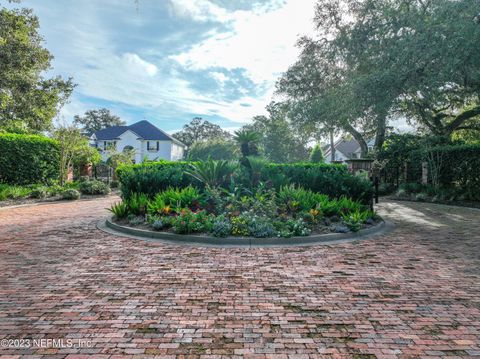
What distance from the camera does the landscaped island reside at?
23.2ft

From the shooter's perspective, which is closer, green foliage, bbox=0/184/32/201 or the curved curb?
the curved curb

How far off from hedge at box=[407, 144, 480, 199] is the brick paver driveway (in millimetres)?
9935

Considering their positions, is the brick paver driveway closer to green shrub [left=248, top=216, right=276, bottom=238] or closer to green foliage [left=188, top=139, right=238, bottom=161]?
green shrub [left=248, top=216, right=276, bottom=238]

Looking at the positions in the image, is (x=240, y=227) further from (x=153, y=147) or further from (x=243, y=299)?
(x=153, y=147)

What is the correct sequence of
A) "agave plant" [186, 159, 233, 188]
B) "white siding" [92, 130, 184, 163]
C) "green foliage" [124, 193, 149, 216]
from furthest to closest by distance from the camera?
"white siding" [92, 130, 184, 163]
"agave plant" [186, 159, 233, 188]
"green foliage" [124, 193, 149, 216]

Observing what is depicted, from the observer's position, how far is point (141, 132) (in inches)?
1921

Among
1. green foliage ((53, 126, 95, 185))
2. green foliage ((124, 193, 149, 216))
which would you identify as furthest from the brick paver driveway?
green foliage ((53, 126, 95, 185))

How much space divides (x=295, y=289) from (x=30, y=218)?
948 cm

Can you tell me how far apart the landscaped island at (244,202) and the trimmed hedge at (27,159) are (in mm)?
9692

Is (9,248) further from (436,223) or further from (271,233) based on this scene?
(436,223)

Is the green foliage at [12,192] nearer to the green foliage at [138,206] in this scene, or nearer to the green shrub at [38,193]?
the green shrub at [38,193]

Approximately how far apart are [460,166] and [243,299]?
15.9 meters

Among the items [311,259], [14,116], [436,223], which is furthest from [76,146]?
[436,223]

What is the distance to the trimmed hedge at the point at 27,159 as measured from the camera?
1523cm
